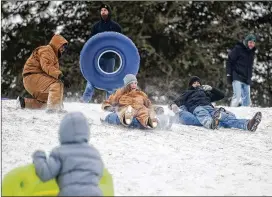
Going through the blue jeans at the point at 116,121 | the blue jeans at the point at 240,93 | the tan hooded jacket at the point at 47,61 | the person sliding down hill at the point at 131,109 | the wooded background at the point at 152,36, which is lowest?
the blue jeans at the point at 116,121

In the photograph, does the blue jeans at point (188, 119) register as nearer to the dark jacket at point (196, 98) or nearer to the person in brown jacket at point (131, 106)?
the dark jacket at point (196, 98)

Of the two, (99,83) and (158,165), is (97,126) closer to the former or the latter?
(158,165)

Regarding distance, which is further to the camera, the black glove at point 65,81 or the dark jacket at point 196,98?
the dark jacket at point 196,98

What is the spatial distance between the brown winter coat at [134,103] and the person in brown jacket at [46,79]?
64cm

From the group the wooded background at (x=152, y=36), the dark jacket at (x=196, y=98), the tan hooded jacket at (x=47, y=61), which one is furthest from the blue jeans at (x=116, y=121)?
the wooded background at (x=152, y=36)

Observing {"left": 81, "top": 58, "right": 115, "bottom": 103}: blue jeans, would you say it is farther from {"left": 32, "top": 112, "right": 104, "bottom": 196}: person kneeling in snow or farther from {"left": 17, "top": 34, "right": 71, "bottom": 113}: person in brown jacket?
{"left": 32, "top": 112, "right": 104, "bottom": 196}: person kneeling in snow

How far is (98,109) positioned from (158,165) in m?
2.90

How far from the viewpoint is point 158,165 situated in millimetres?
5625

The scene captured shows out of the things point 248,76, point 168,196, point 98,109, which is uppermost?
point 248,76

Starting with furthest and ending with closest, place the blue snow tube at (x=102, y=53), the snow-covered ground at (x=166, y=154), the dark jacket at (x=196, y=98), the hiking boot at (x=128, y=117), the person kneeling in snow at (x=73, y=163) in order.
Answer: the blue snow tube at (x=102, y=53) < the dark jacket at (x=196, y=98) < the hiking boot at (x=128, y=117) < the snow-covered ground at (x=166, y=154) < the person kneeling in snow at (x=73, y=163)

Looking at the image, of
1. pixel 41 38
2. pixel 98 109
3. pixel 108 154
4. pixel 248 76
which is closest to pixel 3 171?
pixel 108 154

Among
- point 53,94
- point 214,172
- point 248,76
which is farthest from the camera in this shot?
point 248,76

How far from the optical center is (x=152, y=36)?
639 inches

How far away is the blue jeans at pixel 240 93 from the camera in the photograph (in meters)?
10.0
